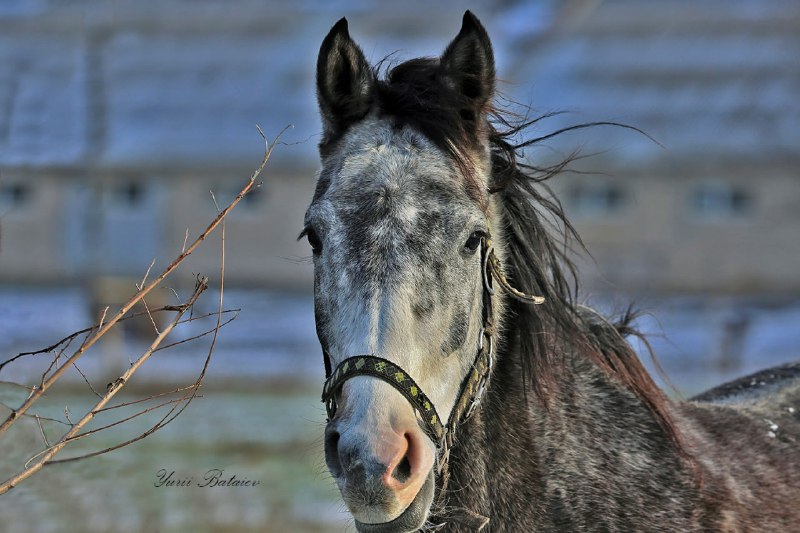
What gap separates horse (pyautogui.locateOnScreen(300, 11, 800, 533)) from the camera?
2525mm

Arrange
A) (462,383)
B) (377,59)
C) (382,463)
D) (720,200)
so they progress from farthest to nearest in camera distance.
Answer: (720,200) < (377,59) < (462,383) < (382,463)

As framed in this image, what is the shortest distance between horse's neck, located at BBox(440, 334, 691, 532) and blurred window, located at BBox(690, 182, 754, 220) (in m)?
22.1

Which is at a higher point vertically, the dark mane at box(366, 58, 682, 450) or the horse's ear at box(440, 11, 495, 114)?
the horse's ear at box(440, 11, 495, 114)

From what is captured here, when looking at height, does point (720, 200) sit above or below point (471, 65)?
below

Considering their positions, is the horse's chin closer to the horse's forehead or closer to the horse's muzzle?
the horse's muzzle

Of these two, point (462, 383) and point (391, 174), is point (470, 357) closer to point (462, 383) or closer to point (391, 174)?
point (462, 383)

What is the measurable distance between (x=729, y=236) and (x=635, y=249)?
233 cm

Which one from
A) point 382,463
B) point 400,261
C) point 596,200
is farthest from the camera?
point 596,200

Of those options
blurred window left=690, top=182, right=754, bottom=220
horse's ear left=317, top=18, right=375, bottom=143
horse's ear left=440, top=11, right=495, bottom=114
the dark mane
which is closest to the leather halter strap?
the dark mane

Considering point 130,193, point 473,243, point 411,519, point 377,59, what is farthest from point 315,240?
point 130,193

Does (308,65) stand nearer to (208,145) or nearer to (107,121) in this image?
(208,145)

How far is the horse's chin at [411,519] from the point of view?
2480mm

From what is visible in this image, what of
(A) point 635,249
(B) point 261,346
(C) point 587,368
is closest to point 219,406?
(B) point 261,346

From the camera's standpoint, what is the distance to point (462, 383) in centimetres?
280
